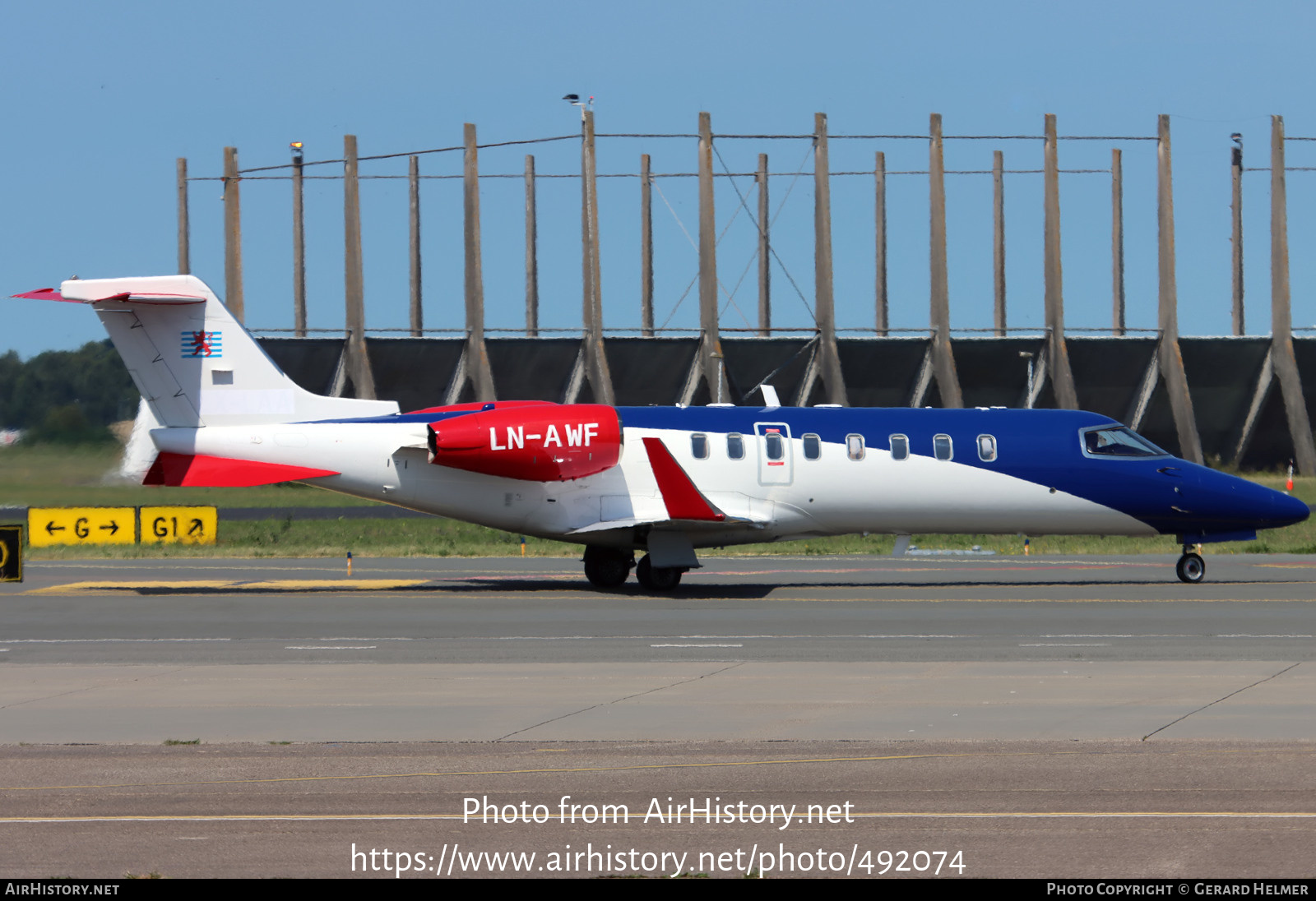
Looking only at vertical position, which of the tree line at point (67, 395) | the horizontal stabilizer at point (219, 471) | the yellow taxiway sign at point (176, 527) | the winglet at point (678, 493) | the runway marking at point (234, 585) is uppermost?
the tree line at point (67, 395)

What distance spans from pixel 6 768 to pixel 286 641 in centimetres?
821

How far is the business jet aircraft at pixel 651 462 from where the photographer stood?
24.8 m

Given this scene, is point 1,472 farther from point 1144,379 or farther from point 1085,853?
point 1144,379

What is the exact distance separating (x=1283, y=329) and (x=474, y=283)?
106ft

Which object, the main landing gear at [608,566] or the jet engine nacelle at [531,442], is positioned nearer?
the jet engine nacelle at [531,442]

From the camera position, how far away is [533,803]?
9227 millimetres

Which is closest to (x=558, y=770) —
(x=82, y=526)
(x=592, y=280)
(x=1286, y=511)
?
(x=1286, y=511)

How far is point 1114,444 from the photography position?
2662cm

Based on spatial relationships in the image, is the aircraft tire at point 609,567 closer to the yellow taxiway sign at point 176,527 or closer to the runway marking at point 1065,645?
the runway marking at point 1065,645

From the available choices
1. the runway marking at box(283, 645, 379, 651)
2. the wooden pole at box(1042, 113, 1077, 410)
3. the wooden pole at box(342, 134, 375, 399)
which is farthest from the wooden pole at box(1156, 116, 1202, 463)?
the runway marking at box(283, 645, 379, 651)

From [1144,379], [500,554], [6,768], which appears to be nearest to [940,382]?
[1144,379]

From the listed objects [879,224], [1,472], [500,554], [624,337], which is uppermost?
[879,224]

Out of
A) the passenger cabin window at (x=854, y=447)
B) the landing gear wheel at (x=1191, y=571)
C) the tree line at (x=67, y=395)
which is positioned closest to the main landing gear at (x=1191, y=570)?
the landing gear wheel at (x=1191, y=571)

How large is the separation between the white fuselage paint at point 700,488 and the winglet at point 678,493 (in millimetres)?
286
